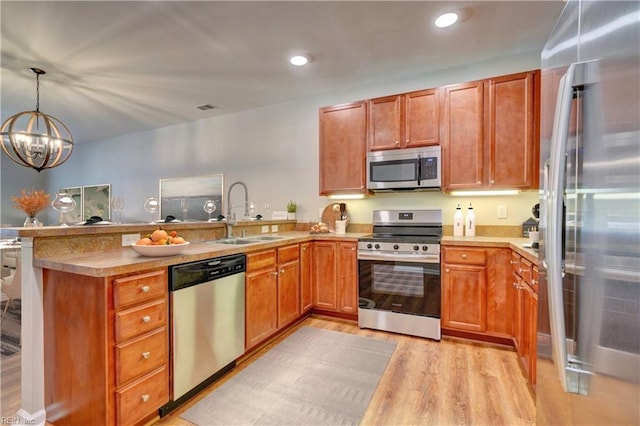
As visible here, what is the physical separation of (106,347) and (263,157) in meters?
3.32

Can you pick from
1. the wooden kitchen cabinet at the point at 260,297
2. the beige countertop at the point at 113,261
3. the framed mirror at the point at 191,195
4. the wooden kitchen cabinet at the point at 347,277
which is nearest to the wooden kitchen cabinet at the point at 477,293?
the wooden kitchen cabinet at the point at 347,277

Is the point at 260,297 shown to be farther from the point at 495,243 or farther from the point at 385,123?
the point at 385,123

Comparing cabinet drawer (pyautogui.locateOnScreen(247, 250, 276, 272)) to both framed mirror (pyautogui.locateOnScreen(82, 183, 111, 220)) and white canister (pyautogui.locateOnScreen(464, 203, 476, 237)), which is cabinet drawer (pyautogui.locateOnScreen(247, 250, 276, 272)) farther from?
framed mirror (pyautogui.locateOnScreen(82, 183, 111, 220))

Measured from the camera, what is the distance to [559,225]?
0.84m

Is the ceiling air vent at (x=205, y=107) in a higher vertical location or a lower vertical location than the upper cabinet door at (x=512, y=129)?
higher

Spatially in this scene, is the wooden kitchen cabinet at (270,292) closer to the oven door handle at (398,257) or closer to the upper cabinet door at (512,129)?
the oven door handle at (398,257)

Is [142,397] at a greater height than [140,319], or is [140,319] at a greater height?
[140,319]

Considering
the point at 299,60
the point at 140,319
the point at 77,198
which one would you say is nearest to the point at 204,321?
the point at 140,319

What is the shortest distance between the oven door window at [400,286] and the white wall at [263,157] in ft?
2.70

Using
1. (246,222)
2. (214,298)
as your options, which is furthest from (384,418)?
(246,222)

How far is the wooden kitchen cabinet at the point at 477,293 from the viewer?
2.52m

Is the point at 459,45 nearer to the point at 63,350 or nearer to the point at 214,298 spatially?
the point at 214,298

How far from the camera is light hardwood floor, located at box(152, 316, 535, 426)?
171cm

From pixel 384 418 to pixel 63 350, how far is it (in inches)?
72.0
